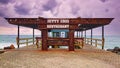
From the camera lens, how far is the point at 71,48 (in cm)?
1953

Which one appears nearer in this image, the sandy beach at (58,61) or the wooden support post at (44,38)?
the sandy beach at (58,61)

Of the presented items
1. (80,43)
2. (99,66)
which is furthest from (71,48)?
(99,66)

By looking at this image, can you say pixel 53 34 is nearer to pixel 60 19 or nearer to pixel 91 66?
pixel 60 19

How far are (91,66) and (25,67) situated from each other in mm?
3258

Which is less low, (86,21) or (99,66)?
(86,21)

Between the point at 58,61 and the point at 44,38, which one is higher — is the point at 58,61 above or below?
below

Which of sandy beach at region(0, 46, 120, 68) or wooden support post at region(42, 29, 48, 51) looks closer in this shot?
sandy beach at region(0, 46, 120, 68)

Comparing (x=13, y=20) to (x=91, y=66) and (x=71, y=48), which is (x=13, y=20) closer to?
(x=71, y=48)

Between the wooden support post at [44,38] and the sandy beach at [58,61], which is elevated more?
the wooden support post at [44,38]

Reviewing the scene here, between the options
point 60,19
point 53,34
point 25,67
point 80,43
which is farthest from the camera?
point 53,34

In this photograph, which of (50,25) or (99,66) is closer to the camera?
(99,66)

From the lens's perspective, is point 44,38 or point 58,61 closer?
point 58,61

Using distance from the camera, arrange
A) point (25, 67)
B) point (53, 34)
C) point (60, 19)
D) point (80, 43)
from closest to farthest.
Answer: point (25, 67) → point (60, 19) → point (80, 43) → point (53, 34)

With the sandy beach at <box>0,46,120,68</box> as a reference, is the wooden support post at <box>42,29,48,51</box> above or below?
above
